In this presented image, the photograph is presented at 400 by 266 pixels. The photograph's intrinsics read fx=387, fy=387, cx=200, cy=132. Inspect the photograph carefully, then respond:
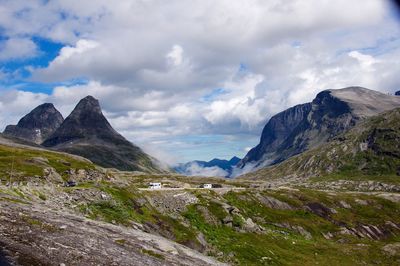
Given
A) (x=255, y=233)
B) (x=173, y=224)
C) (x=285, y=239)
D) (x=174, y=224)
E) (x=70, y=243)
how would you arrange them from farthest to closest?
1. (x=285, y=239)
2. (x=255, y=233)
3. (x=174, y=224)
4. (x=173, y=224)
5. (x=70, y=243)

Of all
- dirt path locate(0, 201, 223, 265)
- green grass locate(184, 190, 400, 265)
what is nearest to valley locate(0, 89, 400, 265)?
dirt path locate(0, 201, 223, 265)

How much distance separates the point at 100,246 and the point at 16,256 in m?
9.88

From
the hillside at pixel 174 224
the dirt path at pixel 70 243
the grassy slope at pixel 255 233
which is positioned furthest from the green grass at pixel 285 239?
the dirt path at pixel 70 243

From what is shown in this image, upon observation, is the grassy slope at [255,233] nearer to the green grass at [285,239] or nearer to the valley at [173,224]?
the green grass at [285,239]

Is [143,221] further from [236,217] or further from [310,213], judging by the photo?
[310,213]

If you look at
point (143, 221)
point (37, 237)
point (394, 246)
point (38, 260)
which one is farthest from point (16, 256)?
point (394, 246)

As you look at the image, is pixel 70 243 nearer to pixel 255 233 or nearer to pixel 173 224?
pixel 173 224

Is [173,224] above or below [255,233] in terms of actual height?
above

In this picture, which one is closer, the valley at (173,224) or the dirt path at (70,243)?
the dirt path at (70,243)

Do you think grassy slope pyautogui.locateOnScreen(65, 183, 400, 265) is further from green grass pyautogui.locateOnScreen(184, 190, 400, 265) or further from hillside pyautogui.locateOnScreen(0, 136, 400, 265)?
hillside pyautogui.locateOnScreen(0, 136, 400, 265)

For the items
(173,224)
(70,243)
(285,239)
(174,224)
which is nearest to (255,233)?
(285,239)

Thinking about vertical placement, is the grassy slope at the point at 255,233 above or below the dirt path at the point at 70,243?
below

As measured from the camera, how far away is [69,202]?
6794cm

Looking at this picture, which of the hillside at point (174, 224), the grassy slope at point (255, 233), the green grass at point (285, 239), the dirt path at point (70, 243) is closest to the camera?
the dirt path at point (70, 243)
